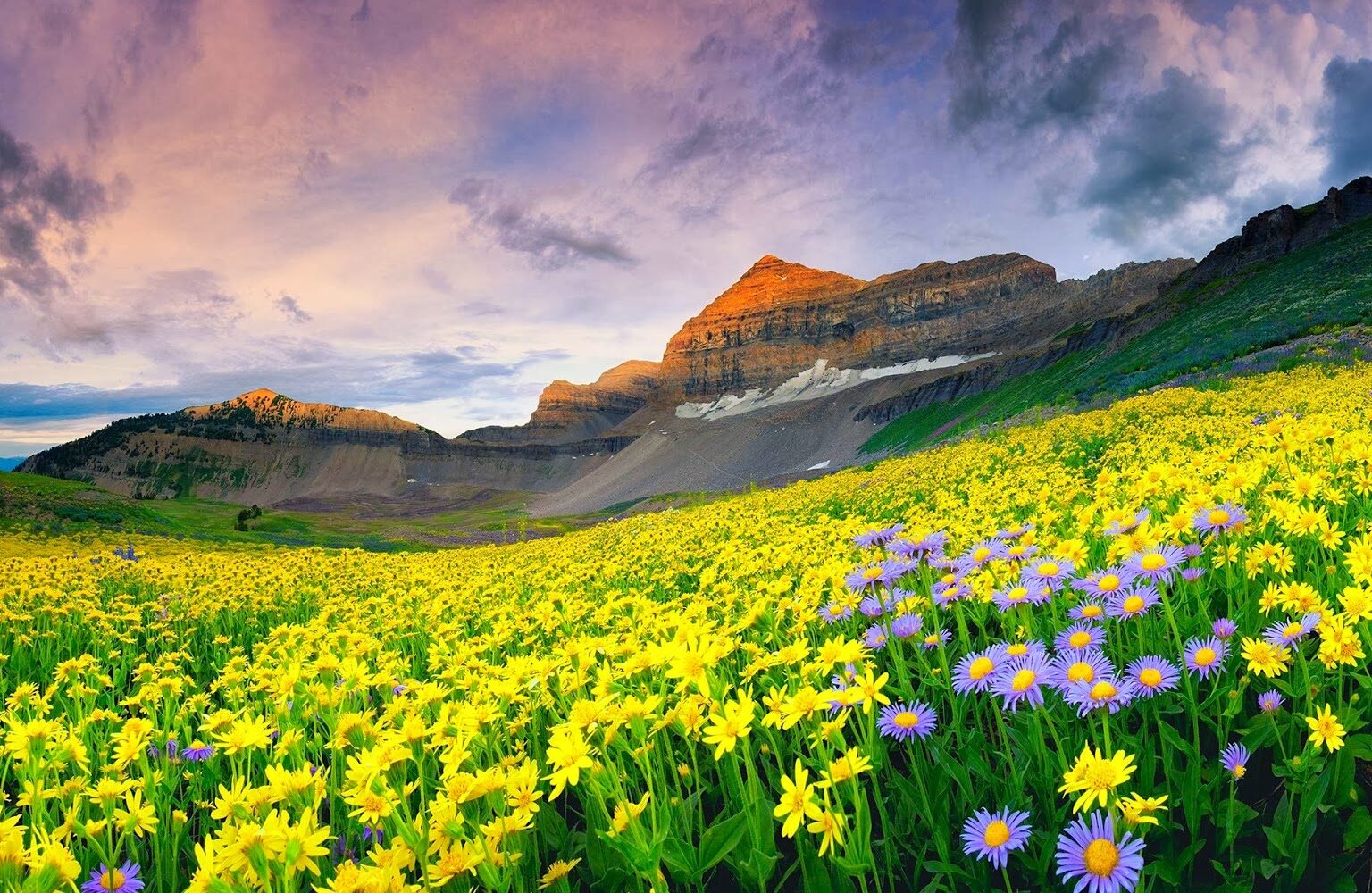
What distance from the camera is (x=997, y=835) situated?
1.84 metres

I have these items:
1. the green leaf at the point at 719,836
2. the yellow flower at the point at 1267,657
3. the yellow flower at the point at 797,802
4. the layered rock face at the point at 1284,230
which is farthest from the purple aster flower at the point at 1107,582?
the layered rock face at the point at 1284,230

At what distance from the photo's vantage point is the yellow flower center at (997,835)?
183 cm

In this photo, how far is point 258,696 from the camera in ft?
15.7

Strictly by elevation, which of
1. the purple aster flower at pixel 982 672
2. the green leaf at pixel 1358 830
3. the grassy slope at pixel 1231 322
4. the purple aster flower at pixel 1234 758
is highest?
the grassy slope at pixel 1231 322

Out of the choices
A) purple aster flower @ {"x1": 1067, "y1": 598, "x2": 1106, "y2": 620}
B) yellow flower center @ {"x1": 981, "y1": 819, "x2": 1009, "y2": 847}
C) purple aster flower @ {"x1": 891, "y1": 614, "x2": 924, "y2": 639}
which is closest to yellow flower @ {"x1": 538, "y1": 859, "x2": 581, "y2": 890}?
yellow flower center @ {"x1": 981, "y1": 819, "x2": 1009, "y2": 847}

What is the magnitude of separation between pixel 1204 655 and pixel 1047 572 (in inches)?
26.1

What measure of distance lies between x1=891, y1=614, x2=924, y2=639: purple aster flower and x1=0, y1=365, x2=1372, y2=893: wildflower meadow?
0.07 ft

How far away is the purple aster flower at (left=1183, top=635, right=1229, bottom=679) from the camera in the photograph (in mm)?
2311

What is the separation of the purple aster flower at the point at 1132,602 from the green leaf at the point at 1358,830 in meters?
0.75

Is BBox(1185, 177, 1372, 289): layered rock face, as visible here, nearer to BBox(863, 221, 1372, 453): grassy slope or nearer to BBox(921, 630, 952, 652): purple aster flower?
BBox(863, 221, 1372, 453): grassy slope

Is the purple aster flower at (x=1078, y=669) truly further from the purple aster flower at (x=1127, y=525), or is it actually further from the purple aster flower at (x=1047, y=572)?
the purple aster flower at (x=1127, y=525)

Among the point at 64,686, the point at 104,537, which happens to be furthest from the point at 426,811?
the point at 104,537

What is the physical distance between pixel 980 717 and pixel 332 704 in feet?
11.1

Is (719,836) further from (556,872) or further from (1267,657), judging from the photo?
(1267,657)
